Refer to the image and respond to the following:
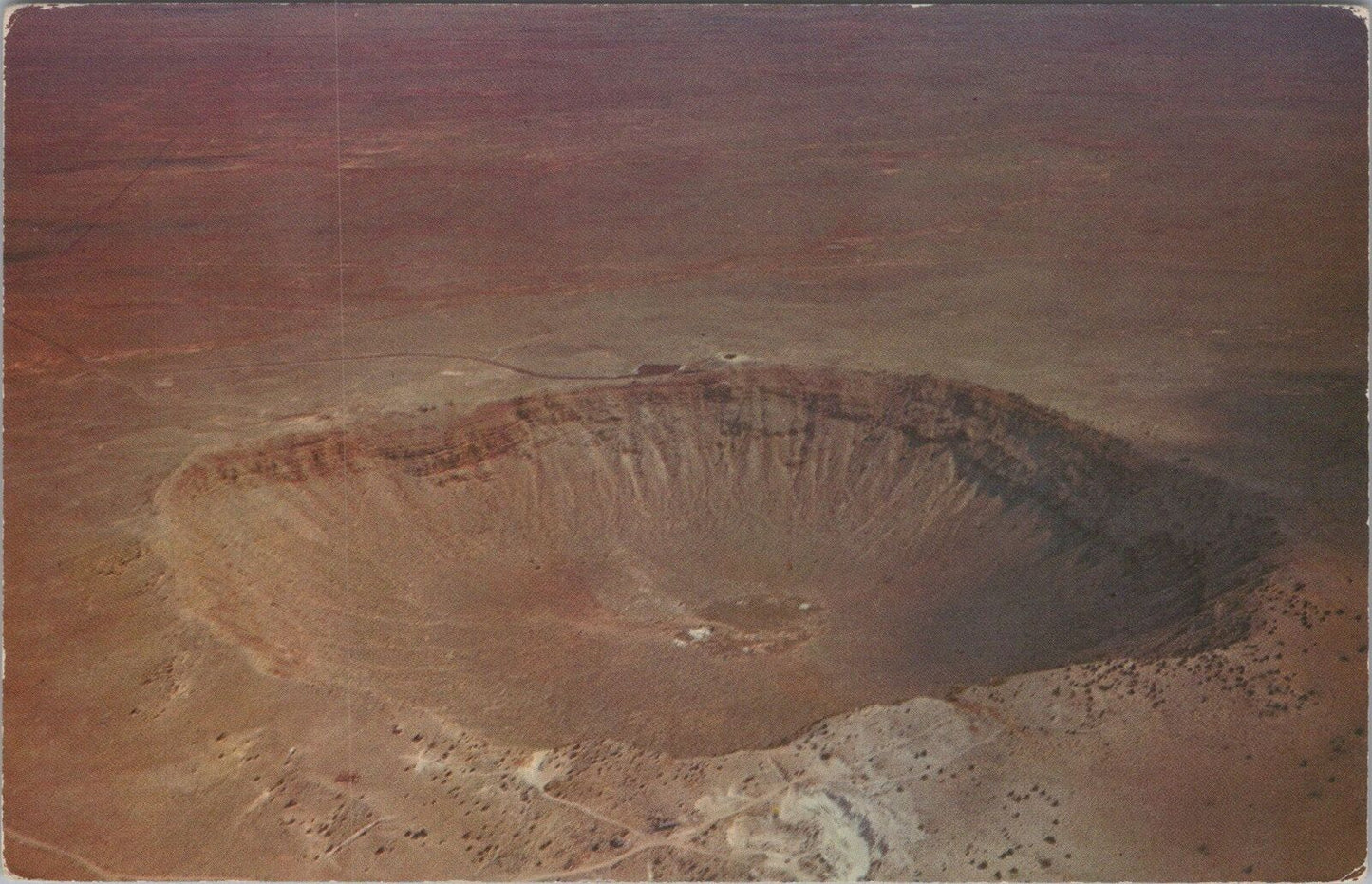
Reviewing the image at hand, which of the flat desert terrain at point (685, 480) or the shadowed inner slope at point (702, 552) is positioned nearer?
the flat desert terrain at point (685, 480)

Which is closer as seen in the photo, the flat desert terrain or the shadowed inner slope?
the flat desert terrain

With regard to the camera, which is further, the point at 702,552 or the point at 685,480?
the point at 685,480

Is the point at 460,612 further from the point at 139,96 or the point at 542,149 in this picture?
the point at 139,96

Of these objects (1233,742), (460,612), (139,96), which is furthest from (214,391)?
(139,96)
